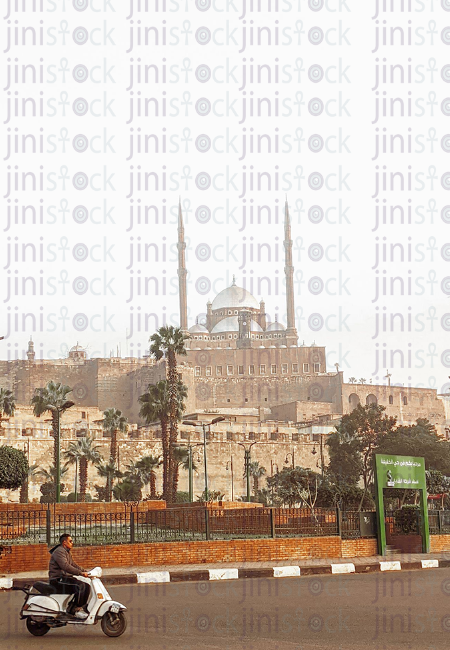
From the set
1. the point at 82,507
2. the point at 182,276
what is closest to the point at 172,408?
the point at 82,507

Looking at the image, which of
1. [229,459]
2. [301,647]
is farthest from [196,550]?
[229,459]

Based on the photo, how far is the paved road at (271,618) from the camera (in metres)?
7.07

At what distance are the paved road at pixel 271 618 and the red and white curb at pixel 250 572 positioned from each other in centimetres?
87

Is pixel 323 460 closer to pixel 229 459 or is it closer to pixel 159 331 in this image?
pixel 229 459

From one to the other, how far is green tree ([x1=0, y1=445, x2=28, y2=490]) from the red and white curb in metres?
11.1

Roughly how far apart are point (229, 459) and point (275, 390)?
838 inches

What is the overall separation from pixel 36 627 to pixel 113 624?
0.69m

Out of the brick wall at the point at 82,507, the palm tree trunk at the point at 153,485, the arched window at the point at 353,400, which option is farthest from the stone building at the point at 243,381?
the brick wall at the point at 82,507

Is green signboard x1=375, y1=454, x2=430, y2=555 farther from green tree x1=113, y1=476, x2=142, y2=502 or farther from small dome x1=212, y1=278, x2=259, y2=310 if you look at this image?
small dome x1=212, y1=278, x2=259, y2=310

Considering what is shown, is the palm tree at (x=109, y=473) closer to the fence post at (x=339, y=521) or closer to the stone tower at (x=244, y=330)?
the fence post at (x=339, y=521)

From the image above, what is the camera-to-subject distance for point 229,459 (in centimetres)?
6275

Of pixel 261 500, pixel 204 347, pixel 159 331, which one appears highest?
pixel 204 347

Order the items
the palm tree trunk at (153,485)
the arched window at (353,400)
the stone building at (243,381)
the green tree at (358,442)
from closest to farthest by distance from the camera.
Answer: the palm tree trunk at (153,485) < the green tree at (358,442) < the stone building at (243,381) < the arched window at (353,400)

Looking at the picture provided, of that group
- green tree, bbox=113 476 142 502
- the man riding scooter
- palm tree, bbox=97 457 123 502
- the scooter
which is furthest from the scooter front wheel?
palm tree, bbox=97 457 123 502
